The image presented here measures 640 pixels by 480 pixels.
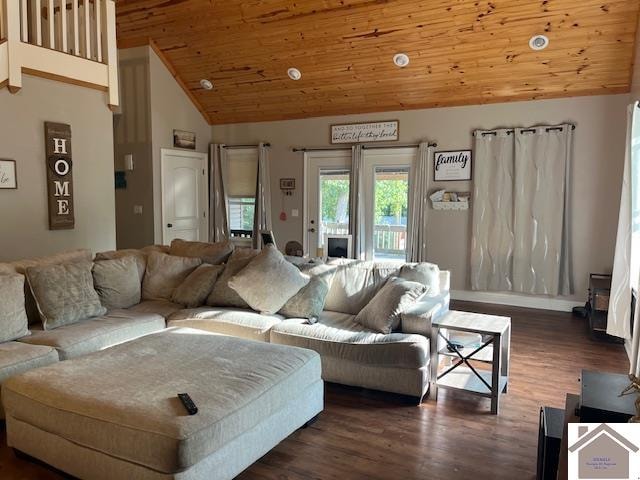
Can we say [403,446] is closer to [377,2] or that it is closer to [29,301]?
[29,301]

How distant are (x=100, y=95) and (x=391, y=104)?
3576 mm

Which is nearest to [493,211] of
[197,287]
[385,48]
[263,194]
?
[385,48]

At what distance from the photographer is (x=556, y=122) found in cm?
570

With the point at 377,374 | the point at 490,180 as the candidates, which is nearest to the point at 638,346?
the point at 377,374

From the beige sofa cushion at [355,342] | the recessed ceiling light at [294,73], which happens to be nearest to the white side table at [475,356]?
the beige sofa cushion at [355,342]

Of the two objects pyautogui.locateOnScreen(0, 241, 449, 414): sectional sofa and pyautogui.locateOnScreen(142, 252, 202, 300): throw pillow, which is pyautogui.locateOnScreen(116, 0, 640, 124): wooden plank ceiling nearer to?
pyautogui.locateOnScreen(0, 241, 449, 414): sectional sofa

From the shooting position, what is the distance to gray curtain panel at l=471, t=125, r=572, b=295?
5.70 metres

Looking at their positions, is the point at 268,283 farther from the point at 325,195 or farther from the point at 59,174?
the point at 325,195

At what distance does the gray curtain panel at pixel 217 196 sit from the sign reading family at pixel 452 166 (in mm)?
3355

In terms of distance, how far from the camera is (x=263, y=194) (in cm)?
748

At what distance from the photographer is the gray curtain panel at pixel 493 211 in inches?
234

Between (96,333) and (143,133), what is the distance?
4126mm

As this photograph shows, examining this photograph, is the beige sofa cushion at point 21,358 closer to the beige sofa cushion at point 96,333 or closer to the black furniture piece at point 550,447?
the beige sofa cushion at point 96,333

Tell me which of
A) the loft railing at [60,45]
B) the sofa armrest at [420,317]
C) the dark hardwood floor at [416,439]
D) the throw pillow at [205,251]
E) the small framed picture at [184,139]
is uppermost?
the loft railing at [60,45]
